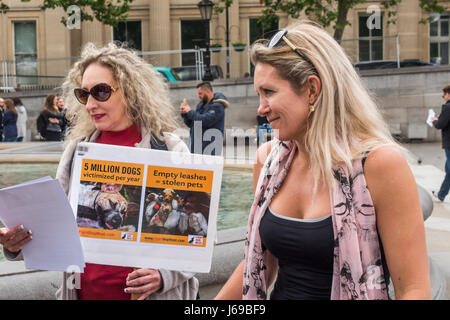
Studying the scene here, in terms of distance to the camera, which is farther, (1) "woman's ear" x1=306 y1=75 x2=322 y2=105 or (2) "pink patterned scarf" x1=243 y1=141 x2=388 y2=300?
(1) "woman's ear" x1=306 y1=75 x2=322 y2=105

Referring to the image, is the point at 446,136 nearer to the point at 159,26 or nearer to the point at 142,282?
the point at 142,282

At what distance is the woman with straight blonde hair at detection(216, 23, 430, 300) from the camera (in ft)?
6.10

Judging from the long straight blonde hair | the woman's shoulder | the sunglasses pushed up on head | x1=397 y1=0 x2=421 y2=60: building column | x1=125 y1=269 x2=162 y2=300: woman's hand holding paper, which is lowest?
x1=125 y1=269 x2=162 y2=300: woman's hand holding paper

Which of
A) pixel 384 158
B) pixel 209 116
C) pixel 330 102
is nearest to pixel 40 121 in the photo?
pixel 209 116

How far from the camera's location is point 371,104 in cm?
204

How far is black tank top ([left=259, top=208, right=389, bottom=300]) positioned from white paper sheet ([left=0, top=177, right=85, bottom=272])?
2.38 ft

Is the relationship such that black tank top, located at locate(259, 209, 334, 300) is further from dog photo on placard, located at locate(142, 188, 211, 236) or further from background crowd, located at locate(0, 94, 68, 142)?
background crowd, located at locate(0, 94, 68, 142)

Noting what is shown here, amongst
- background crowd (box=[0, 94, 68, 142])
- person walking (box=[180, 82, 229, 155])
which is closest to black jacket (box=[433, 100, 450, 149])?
person walking (box=[180, 82, 229, 155])

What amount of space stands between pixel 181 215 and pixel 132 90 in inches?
27.5

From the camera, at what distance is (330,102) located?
1.96m

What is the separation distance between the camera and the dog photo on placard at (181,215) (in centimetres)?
225

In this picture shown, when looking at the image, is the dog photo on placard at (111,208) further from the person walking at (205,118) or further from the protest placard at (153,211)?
the person walking at (205,118)

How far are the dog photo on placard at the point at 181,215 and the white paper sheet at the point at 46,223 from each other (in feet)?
0.90
